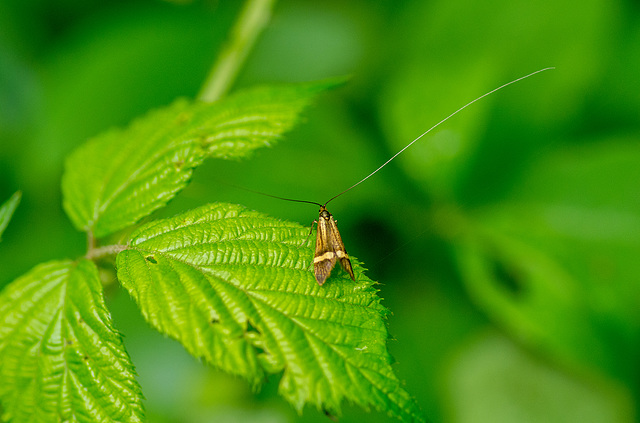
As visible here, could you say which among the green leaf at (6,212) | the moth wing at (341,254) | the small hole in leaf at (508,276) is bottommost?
the small hole in leaf at (508,276)

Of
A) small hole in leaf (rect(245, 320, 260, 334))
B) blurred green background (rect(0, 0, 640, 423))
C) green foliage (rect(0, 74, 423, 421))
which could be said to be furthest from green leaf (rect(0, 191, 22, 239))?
blurred green background (rect(0, 0, 640, 423))

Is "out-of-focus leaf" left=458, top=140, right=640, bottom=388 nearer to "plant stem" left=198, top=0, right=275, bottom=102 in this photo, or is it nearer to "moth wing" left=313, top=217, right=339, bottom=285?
"moth wing" left=313, top=217, right=339, bottom=285

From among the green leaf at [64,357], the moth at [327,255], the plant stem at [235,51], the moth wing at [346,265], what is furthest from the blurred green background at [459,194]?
the green leaf at [64,357]

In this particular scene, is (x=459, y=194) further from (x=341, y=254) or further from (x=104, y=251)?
(x=104, y=251)

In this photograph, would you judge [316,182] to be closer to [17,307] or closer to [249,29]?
[249,29]

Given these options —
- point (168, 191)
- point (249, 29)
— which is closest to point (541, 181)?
point (249, 29)

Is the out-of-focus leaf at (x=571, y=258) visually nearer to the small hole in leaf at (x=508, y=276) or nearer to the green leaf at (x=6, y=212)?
the small hole in leaf at (x=508, y=276)
